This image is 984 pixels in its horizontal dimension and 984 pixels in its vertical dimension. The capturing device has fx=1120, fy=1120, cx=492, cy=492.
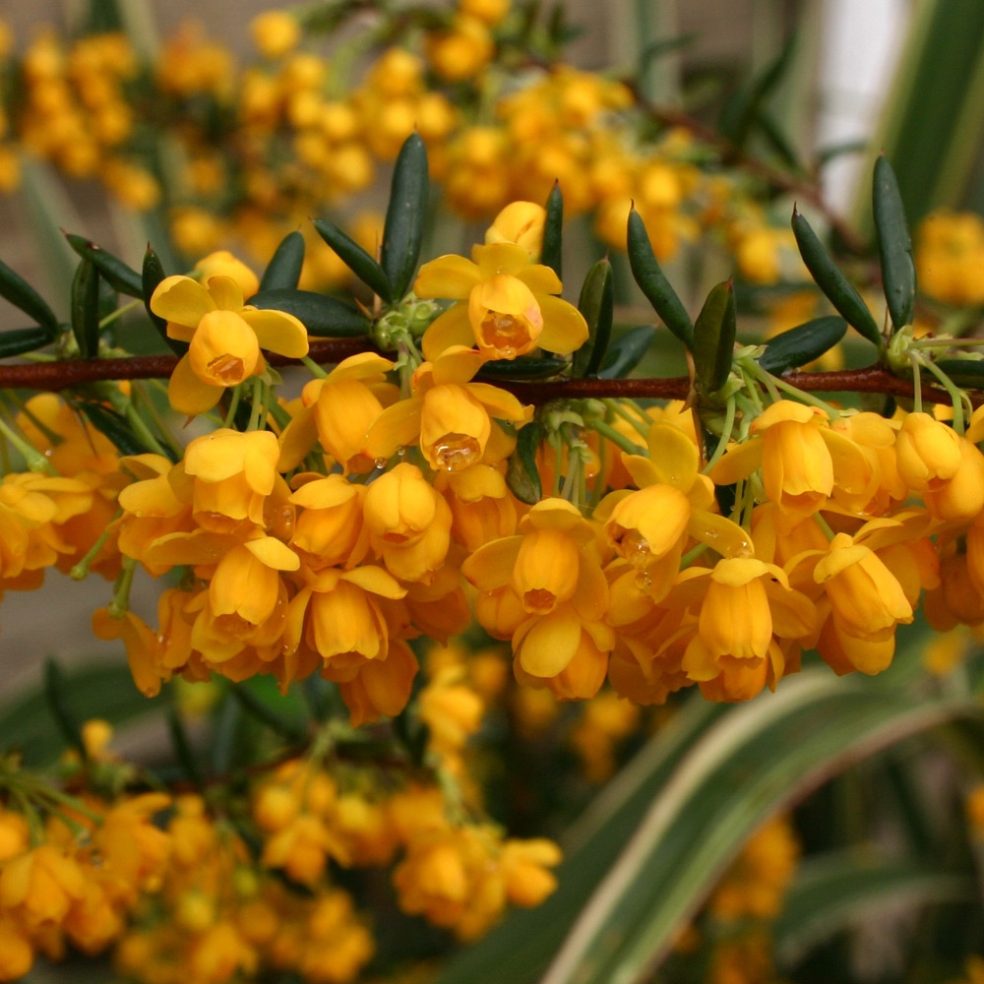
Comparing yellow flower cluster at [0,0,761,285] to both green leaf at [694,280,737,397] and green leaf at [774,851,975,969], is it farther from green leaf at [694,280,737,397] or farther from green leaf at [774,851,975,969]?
green leaf at [774,851,975,969]

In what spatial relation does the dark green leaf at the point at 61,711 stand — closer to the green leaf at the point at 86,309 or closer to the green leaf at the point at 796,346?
the green leaf at the point at 86,309

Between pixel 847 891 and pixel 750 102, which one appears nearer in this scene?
pixel 750 102

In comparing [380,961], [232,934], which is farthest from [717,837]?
[380,961]

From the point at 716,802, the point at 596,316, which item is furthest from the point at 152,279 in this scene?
the point at 716,802

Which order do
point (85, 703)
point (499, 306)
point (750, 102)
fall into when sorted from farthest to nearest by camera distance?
point (85, 703), point (750, 102), point (499, 306)

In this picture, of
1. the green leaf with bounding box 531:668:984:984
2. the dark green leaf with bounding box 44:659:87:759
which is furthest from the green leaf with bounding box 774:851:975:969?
Answer: the dark green leaf with bounding box 44:659:87:759

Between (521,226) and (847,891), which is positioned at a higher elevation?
(521,226)

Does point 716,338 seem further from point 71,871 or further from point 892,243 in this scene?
point 71,871

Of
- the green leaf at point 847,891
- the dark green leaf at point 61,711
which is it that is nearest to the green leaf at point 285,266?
the dark green leaf at point 61,711
